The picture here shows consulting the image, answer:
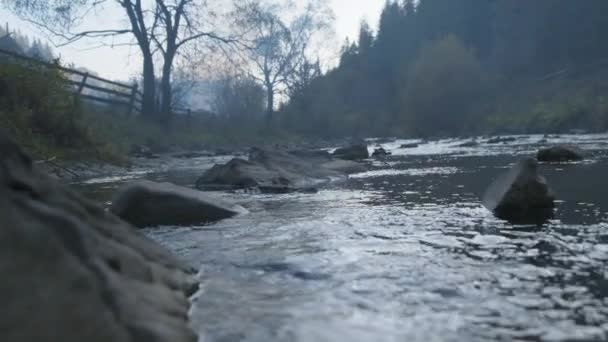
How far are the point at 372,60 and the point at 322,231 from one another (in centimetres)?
6315

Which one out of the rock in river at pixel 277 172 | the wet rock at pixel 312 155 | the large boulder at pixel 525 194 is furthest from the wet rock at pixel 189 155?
the large boulder at pixel 525 194

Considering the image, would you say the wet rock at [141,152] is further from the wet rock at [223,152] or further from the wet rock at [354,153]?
the wet rock at [354,153]

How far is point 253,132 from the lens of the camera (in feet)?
83.8

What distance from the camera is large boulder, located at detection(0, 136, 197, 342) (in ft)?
3.81

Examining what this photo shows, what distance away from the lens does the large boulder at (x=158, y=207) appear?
149 inches

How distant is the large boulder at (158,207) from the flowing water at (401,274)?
246 millimetres

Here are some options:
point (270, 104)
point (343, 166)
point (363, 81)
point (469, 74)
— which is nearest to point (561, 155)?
point (343, 166)

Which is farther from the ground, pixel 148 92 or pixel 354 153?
pixel 148 92

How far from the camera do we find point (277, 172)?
23.9ft

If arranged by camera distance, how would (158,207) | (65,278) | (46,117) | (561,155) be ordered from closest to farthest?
(65,278) → (158,207) → (561,155) → (46,117)

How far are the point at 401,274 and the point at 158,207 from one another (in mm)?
2291

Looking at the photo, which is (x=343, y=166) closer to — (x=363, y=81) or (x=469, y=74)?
(x=469, y=74)

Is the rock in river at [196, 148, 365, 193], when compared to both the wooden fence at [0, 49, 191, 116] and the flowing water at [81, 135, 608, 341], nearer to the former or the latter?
the flowing water at [81, 135, 608, 341]

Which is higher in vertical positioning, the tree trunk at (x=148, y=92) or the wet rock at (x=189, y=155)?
the tree trunk at (x=148, y=92)
